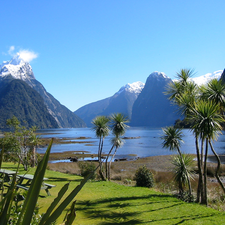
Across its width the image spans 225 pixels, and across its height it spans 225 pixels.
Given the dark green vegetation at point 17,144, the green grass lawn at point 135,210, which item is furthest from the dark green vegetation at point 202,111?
the dark green vegetation at point 17,144

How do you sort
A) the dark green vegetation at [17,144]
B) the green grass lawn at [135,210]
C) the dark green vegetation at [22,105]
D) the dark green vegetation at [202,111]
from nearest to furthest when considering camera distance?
the green grass lawn at [135,210] → the dark green vegetation at [202,111] → the dark green vegetation at [17,144] → the dark green vegetation at [22,105]

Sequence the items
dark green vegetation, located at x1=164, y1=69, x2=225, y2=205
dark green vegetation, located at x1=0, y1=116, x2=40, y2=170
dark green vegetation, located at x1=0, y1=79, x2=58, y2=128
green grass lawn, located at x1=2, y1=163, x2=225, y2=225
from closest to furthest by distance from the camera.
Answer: green grass lawn, located at x1=2, y1=163, x2=225, y2=225
dark green vegetation, located at x1=164, y1=69, x2=225, y2=205
dark green vegetation, located at x1=0, y1=116, x2=40, y2=170
dark green vegetation, located at x1=0, y1=79, x2=58, y2=128

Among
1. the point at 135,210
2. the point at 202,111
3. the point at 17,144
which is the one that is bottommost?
the point at 135,210

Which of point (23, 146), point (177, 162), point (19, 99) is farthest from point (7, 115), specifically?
point (177, 162)

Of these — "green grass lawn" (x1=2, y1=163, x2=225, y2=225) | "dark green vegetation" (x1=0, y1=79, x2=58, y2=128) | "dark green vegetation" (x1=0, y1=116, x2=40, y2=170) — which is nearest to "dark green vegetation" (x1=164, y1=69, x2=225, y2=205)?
"green grass lawn" (x1=2, y1=163, x2=225, y2=225)

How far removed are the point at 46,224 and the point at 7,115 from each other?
17588cm

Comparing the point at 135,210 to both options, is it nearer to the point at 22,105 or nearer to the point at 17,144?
the point at 17,144

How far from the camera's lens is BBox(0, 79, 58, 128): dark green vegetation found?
16788 centimetres

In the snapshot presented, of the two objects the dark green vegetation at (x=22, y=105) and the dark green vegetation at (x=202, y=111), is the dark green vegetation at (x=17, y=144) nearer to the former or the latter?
the dark green vegetation at (x=202, y=111)

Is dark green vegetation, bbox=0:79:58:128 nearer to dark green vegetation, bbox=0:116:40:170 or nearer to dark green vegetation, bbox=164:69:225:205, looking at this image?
dark green vegetation, bbox=0:116:40:170

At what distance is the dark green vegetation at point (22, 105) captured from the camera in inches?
6609

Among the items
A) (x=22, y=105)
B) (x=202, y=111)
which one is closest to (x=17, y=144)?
(x=202, y=111)

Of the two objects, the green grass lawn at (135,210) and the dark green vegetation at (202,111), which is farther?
the dark green vegetation at (202,111)

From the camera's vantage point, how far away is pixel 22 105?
17962cm
